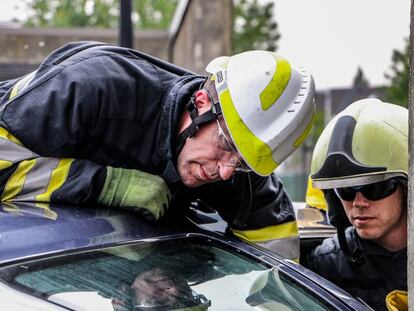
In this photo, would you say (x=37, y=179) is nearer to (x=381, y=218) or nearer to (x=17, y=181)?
(x=17, y=181)

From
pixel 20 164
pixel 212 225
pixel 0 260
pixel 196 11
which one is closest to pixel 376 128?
pixel 212 225

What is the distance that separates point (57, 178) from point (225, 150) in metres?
0.57

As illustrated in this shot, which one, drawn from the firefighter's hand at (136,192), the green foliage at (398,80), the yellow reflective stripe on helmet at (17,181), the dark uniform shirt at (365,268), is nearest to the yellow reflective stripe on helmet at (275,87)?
the firefighter's hand at (136,192)

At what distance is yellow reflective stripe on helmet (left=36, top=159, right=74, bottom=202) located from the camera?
2376 mm

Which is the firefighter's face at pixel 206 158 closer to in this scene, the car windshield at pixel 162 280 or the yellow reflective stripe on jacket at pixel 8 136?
the car windshield at pixel 162 280

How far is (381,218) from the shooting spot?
3.10 meters

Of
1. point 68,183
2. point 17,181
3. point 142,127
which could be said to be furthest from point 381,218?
point 17,181

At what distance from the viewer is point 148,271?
207 cm

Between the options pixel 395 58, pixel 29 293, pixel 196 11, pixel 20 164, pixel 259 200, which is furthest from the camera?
pixel 395 58

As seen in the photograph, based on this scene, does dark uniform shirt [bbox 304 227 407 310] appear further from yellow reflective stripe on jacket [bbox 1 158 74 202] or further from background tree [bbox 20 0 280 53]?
background tree [bbox 20 0 280 53]

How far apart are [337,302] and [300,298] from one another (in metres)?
0.10

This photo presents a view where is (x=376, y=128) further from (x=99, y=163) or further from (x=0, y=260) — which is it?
(x=0, y=260)

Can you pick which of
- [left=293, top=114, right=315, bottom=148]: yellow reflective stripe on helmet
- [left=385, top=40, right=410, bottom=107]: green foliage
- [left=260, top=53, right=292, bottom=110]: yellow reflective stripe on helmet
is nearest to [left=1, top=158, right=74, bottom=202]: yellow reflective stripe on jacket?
[left=260, top=53, right=292, bottom=110]: yellow reflective stripe on helmet

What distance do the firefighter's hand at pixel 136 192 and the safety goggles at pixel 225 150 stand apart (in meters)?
0.21
